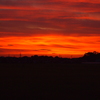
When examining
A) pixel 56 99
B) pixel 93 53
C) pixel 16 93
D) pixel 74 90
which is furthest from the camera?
pixel 93 53

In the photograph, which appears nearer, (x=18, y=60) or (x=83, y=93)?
(x=83, y=93)

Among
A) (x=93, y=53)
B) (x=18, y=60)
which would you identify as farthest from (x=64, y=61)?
(x=93, y=53)

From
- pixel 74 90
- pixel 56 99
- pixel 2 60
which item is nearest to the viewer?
pixel 56 99

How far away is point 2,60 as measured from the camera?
158 feet

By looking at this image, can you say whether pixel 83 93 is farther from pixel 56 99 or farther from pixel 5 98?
pixel 5 98

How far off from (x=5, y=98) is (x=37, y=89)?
107 inches

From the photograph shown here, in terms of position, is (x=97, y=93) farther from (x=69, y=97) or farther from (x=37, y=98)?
(x=37, y=98)

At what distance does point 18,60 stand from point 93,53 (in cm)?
1950

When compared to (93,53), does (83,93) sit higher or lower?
lower

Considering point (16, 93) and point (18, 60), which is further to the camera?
point (18, 60)

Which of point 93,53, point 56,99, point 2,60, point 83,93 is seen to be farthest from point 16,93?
point 93,53

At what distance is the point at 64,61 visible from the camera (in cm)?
5041

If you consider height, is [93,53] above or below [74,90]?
above

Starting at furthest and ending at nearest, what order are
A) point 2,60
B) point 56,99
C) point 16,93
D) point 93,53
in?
point 93,53 → point 2,60 → point 16,93 → point 56,99
